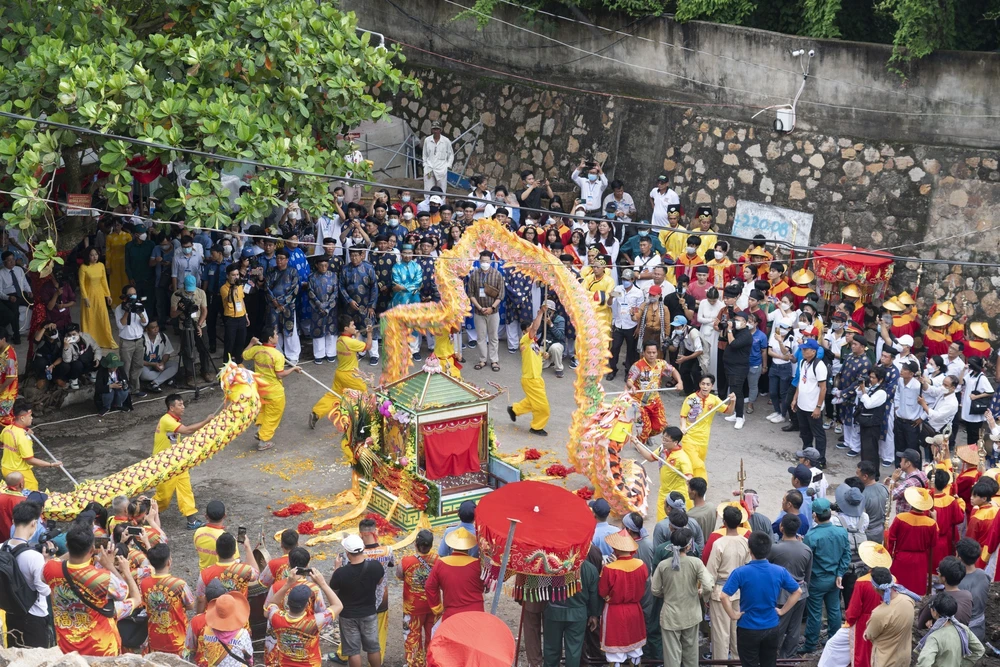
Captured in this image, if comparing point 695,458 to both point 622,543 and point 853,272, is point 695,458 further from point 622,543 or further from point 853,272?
point 853,272

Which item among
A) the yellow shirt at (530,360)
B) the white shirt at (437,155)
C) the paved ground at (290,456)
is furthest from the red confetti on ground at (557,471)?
the white shirt at (437,155)

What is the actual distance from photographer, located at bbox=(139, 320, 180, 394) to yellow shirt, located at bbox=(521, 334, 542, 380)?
4662mm

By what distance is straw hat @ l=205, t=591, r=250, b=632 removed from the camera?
8.67m

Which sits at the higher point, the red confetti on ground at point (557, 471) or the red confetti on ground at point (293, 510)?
the red confetti on ground at point (557, 471)

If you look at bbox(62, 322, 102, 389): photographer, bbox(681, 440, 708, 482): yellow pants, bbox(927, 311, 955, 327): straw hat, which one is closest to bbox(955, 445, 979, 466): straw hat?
bbox(681, 440, 708, 482): yellow pants

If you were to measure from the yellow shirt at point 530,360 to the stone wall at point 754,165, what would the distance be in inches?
209

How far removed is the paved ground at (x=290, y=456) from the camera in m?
13.5

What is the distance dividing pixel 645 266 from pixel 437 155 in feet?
16.5

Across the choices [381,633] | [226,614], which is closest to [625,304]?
[381,633]

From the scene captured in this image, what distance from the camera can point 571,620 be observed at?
9906mm

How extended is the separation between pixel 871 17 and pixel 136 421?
1172cm

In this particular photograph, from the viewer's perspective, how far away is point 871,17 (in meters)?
18.6

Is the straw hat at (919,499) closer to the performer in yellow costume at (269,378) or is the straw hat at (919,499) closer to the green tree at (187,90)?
the performer in yellow costume at (269,378)

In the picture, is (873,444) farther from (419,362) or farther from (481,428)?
(419,362)
